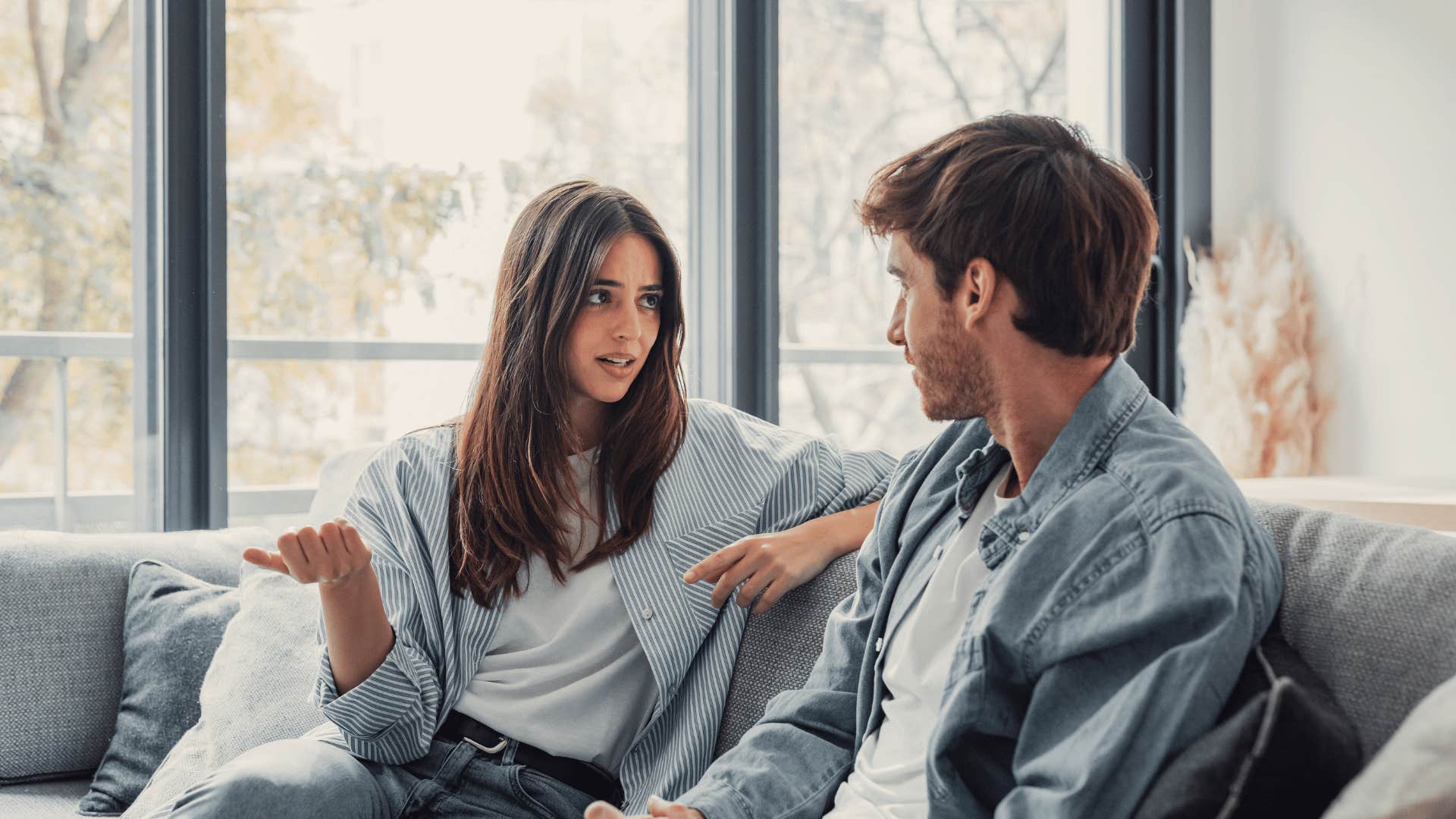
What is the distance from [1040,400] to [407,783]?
98 centimetres

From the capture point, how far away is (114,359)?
8.55 feet

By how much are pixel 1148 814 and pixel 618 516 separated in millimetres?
1011

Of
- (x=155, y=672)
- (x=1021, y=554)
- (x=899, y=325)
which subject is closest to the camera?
(x=1021, y=554)

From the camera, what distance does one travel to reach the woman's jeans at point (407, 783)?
148cm

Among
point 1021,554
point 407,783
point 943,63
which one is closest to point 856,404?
point 943,63

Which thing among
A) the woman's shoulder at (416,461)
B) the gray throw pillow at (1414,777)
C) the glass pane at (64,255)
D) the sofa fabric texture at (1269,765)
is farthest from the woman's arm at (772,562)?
the glass pane at (64,255)

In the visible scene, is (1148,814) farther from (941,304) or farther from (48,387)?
(48,387)

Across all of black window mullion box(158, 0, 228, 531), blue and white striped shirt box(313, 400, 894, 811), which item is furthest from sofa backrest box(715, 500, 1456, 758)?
black window mullion box(158, 0, 228, 531)

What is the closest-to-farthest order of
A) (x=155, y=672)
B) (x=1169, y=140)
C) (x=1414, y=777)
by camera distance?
(x=1414, y=777) → (x=155, y=672) → (x=1169, y=140)

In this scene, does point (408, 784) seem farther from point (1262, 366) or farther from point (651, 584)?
point (1262, 366)

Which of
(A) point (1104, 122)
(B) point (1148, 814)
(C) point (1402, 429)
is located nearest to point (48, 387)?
(B) point (1148, 814)

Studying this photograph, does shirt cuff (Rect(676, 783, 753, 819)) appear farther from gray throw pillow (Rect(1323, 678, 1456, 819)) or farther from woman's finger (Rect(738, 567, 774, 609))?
gray throw pillow (Rect(1323, 678, 1456, 819))

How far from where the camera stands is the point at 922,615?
4.31 ft

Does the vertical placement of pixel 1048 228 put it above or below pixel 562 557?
above
